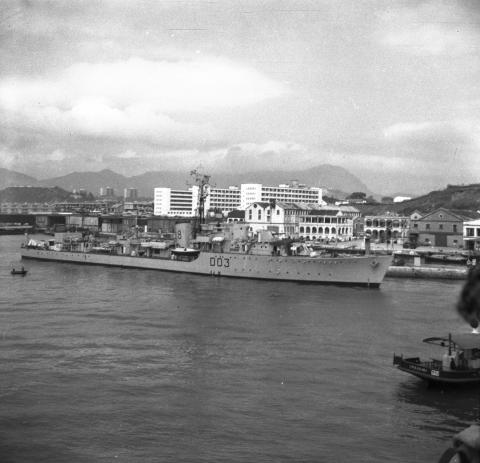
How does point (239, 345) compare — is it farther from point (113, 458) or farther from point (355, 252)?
point (355, 252)

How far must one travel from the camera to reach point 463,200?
2375 inches

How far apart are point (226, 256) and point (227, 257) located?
0.27 feet

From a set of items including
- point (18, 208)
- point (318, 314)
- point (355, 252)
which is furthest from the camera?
point (18, 208)

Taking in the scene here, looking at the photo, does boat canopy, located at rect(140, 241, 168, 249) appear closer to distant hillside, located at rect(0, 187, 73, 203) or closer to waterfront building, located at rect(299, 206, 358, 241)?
waterfront building, located at rect(299, 206, 358, 241)

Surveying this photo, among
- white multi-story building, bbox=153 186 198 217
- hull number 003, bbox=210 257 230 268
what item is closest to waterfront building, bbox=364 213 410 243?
hull number 003, bbox=210 257 230 268

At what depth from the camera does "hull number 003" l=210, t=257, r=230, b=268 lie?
93.9 ft

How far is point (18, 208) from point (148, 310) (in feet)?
293

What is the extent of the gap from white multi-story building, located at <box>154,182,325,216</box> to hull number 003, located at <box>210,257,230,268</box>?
39.9 meters

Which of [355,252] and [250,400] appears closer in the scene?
[250,400]

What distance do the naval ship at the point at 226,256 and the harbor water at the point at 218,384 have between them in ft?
19.5

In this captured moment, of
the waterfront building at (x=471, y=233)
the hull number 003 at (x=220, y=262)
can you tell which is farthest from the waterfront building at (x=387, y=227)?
the hull number 003 at (x=220, y=262)

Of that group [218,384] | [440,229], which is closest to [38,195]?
[440,229]

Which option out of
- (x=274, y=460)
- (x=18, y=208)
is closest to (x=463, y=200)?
(x=274, y=460)

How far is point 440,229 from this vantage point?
4231 cm
